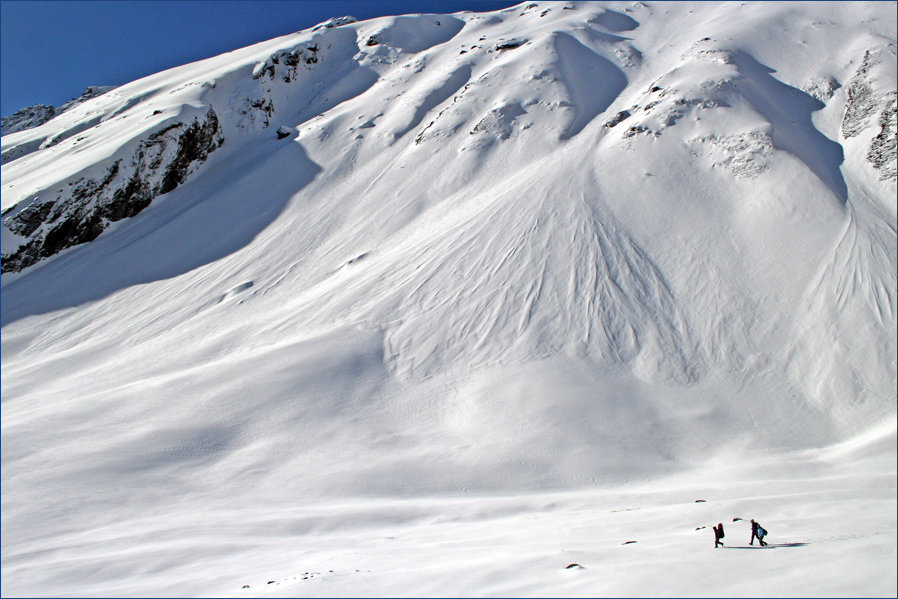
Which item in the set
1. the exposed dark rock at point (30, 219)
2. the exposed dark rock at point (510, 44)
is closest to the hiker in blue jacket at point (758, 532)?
the exposed dark rock at point (30, 219)

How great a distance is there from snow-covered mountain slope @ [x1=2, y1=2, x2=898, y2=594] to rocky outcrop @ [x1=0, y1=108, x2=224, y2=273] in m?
0.25

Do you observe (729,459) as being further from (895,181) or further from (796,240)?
(895,181)

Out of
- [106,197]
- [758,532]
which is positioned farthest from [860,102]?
[106,197]

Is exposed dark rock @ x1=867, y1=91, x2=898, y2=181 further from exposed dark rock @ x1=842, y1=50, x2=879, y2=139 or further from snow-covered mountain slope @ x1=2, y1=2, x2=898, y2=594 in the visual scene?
exposed dark rock @ x1=842, y1=50, x2=879, y2=139

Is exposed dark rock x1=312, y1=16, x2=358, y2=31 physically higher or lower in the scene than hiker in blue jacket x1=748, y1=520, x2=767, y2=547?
higher

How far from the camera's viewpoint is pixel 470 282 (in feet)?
116

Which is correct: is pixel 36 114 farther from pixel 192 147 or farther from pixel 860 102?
pixel 860 102

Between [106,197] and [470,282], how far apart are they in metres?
38.3

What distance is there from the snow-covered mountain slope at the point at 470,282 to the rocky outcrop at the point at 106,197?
25cm

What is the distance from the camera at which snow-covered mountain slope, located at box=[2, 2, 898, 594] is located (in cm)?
2486

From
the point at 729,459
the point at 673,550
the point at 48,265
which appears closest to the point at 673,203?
the point at 729,459

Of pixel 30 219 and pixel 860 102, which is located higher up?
pixel 30 219

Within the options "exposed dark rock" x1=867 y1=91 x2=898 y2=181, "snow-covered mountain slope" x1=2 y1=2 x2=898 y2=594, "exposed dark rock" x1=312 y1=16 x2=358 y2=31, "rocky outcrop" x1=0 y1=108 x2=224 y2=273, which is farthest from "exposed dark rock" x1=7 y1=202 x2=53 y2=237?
"exposed dark rock" x1=867 y1=91 x2=898 y2=181

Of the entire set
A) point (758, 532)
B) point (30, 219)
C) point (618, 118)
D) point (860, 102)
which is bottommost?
point (758, 532)
